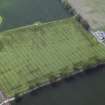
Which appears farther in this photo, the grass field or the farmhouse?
the farmhouse

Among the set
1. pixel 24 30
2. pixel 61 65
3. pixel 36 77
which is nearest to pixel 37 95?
pixel 36 77

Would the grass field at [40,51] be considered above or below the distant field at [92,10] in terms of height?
below

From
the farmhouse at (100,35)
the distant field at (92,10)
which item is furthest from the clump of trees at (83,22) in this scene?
the farmhouse at (100,35)

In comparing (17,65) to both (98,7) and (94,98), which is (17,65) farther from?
(98,7)

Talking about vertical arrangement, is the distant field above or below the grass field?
above

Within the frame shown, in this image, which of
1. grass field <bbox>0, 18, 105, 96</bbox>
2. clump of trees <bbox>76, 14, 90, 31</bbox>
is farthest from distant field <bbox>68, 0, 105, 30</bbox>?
grass field <bbox>0, 18, 105, 96</bbox>

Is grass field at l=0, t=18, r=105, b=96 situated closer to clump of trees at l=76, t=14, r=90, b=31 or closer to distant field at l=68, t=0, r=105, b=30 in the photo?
clump of trees at l=76, t=14, r=90, b=31

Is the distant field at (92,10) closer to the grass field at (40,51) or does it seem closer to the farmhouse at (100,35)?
the farmhouse at (100,35)
